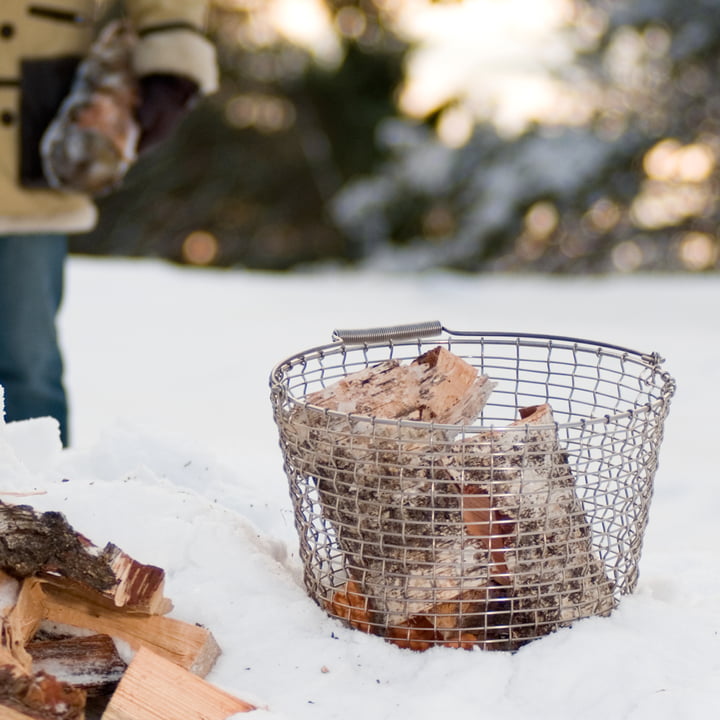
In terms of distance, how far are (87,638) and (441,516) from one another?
49cm

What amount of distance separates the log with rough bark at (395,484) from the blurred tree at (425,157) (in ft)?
22.9

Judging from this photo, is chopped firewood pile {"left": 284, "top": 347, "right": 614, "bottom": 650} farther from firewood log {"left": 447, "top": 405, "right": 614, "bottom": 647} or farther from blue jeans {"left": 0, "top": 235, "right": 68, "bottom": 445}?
blue jeans {"left": 0, "top": 235, "right": 68, "bottom": 445}

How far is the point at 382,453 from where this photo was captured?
1.31 meters

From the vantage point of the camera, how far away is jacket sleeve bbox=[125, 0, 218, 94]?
7.20ft

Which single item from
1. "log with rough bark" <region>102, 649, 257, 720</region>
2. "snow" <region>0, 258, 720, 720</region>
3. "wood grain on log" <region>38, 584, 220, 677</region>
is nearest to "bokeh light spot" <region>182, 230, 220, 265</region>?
"snow" <region>0, 258, 720, 720</region>

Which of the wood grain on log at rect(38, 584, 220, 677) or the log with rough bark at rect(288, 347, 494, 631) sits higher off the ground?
the log with rough bark at rect(288, 347, 494, 631)

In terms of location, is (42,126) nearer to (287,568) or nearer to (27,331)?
(27,331)

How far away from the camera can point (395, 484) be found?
130cm

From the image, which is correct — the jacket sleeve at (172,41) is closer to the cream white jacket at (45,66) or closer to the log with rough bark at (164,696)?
the cream white jacket at (45,66)

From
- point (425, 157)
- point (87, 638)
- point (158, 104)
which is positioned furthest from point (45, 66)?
point (425, 157)

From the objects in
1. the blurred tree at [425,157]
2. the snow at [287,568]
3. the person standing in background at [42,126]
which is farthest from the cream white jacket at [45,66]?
the blurred tree at [425,157]

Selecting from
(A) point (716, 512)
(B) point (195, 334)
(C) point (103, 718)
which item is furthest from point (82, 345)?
(C) point (103, 718)

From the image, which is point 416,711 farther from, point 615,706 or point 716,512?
point 716,512

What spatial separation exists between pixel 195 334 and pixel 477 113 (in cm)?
508
